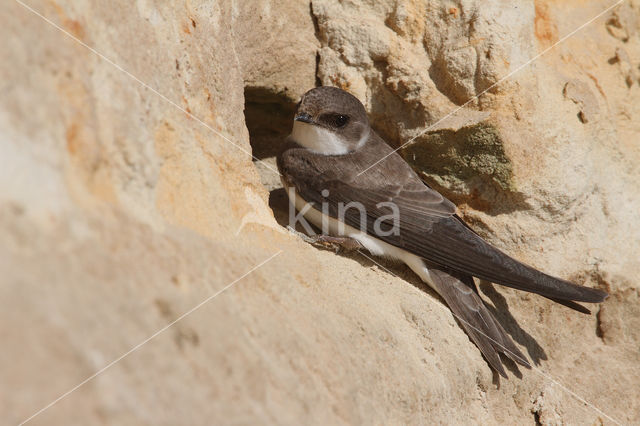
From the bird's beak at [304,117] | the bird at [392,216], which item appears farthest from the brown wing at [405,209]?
the bird's beak at [304,117]

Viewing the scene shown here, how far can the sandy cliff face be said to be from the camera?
1.03 metres

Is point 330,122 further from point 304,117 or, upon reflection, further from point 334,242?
point 334,242

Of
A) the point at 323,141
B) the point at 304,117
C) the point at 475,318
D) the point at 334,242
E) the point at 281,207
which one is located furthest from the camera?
the point at 281,207

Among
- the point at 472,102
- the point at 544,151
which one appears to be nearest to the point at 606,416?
the point at 544,151

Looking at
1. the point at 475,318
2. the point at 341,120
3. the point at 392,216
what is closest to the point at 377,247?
the point at 392,216

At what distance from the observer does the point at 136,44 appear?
1540 mm

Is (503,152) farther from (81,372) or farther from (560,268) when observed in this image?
(81,372)

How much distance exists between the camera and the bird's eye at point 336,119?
2.65 meters

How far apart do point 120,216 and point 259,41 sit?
173 cm

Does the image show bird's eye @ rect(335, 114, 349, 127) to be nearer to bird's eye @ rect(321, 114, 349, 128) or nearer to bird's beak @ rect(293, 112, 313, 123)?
bird's eye @ rect(321, 114, 349, 128)

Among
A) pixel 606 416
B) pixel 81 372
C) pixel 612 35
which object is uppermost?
A: pixel 612 35

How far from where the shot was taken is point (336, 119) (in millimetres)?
2672

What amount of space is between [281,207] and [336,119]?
54 centimetres

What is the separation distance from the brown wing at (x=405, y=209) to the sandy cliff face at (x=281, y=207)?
190 millimetres
